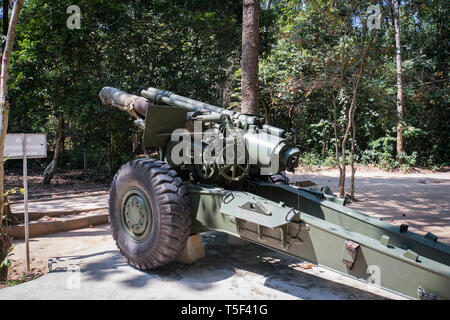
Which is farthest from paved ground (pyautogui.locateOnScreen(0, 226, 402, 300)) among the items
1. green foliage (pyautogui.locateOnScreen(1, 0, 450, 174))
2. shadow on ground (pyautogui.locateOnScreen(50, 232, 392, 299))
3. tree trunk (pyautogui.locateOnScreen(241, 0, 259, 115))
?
green foliage (pyautogui.locateOnScreen(1, 0, 450, 174))

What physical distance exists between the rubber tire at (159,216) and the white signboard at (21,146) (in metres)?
1.18

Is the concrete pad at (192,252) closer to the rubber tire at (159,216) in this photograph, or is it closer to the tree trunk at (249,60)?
the rubber tire at (159,216)

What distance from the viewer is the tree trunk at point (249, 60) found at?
6227mm

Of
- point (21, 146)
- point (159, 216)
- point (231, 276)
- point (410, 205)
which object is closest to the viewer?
point (159, 216)

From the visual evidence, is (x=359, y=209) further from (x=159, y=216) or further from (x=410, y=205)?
(x=159, y=216)

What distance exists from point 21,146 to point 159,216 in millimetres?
1874

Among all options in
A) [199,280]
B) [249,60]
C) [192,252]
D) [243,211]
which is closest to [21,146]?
[192,252]

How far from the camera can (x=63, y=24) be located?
884 cm

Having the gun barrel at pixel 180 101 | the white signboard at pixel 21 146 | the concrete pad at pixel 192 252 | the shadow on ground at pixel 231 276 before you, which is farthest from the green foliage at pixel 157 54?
the white signboard at pixel 21 146

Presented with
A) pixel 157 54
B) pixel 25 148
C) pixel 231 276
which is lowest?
pixel 231 276

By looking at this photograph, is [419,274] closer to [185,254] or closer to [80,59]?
[185,254]

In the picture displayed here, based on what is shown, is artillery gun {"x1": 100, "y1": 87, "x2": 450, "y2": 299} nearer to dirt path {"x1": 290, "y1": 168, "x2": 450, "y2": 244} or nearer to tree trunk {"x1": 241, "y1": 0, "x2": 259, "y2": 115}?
tree trunk {"x1": 241, "y1": 0, "x2": 259, "y2": 115}

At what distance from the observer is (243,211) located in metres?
3.01

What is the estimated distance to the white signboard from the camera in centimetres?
383
